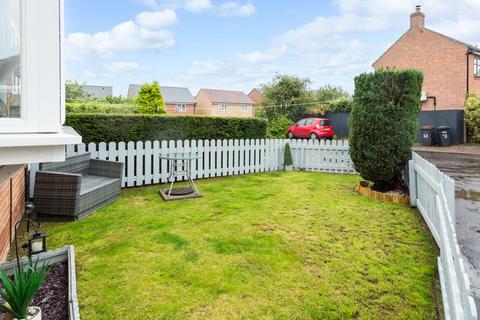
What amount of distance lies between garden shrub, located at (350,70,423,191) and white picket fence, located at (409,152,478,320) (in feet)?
1.70

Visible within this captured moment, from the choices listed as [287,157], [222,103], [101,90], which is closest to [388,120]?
[287,157]

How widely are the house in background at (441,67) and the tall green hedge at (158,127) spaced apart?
1358 centimetres

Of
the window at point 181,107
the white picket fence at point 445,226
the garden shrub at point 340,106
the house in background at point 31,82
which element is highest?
the window at point 181,107

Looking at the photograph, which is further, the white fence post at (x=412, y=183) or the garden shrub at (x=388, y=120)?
the garden shrub at (x=388, y=120)

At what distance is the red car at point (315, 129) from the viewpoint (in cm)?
1908

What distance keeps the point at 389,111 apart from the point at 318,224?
2.88m

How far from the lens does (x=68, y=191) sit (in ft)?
14.3

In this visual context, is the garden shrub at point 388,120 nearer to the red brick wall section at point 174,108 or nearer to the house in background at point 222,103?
the red brick wall section at point 174,108

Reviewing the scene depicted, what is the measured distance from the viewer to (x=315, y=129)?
62.8ft

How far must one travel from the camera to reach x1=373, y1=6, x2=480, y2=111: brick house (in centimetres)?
1942

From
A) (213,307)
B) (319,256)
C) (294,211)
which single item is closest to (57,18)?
(213,307)

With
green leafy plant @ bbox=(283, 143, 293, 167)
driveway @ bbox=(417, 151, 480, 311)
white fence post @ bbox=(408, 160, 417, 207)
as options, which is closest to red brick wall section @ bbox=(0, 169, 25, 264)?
driveway @ bbox=(417, 151, 480, 311)

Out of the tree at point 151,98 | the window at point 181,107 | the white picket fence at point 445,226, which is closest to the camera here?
the white picket fence at point 445,226

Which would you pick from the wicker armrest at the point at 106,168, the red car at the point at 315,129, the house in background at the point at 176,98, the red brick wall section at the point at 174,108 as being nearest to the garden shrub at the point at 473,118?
the red car at the point at 315,129
